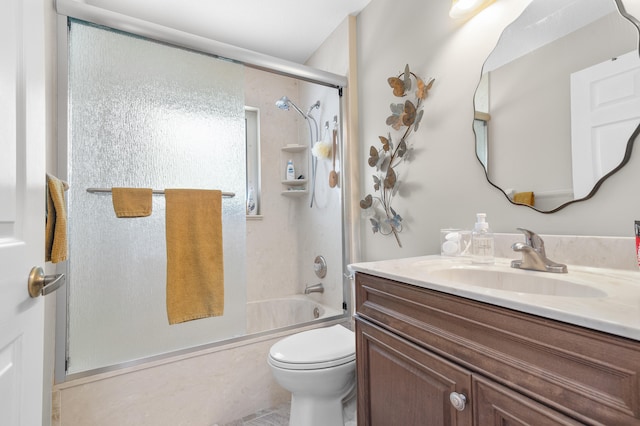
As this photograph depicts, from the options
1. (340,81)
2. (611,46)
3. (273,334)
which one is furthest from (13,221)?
(340,81)

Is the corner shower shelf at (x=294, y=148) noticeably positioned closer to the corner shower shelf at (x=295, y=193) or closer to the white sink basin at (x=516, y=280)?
the corner shower shelf at (x=295, y=193)

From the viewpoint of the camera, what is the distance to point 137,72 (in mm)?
1479

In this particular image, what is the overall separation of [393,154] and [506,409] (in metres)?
1.26

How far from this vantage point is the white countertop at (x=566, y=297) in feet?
1.58

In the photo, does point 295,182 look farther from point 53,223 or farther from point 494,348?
point 494,348

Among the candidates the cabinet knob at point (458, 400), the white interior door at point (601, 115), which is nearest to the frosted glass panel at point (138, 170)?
the cabinet knob at point (458, 400)

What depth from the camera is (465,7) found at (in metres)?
1.23

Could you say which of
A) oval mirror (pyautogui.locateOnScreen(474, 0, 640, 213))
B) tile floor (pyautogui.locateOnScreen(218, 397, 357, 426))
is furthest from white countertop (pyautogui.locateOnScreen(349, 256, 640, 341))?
tile floor (pyautogui.locateOnScreen(218, 397, 357, 426))

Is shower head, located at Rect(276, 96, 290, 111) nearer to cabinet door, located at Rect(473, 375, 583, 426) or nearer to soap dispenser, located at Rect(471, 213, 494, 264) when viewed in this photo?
soap dispenser, located at Rect(471, 213, 494, 264)

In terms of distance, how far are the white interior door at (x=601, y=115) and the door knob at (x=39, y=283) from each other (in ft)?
4.79

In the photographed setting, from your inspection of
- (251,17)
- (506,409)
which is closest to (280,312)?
(506,409)

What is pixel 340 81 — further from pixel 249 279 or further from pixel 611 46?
pixel 249 279

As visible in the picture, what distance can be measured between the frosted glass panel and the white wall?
2.88 ft

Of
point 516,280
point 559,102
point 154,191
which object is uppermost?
point 559,102
